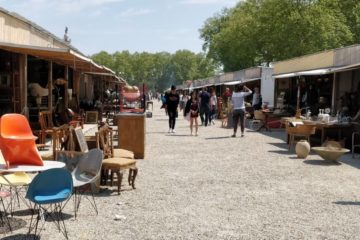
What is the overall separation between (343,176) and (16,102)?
24.9 feet

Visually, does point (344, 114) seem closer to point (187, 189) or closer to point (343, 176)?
point (343, 176)

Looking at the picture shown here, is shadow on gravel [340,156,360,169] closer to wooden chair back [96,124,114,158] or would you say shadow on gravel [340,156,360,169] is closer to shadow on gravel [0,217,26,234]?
wooden chair back [96,124,114,158]

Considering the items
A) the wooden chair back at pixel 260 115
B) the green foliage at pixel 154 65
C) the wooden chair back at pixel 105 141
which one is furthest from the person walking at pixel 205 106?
the green foliage at pixel 154 65

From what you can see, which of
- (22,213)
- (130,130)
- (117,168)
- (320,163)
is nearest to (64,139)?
(117,168)

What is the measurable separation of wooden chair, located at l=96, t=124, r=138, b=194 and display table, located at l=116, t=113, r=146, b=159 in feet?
5.69

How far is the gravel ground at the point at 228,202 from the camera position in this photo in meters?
4.93

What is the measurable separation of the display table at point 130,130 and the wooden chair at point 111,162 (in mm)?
1733

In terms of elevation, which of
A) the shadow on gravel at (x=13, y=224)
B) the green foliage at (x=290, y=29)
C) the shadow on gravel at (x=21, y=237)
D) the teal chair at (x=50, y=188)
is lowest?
the shadow on gravel at (x=21, y=237)

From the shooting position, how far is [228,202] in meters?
6.22

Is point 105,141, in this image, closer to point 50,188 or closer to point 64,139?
point 64,139

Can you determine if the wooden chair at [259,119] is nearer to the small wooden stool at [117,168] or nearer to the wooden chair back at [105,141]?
the wooden chair back at [105,141]

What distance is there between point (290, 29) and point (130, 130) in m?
30.4

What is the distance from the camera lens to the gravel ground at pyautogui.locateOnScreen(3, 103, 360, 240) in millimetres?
4930

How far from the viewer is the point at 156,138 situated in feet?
45.5
